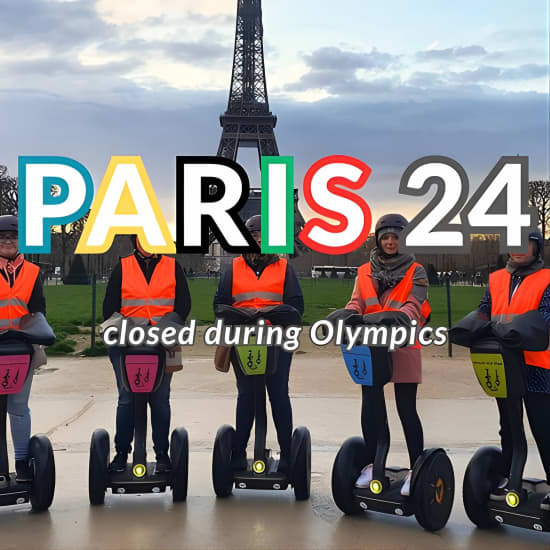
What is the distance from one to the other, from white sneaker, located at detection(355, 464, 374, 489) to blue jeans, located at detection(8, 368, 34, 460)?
79.6 inches

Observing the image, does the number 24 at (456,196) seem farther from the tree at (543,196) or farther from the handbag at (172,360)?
the tree at (543,196)

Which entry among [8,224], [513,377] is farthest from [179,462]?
[513,377]

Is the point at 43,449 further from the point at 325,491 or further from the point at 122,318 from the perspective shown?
the point at 325,491

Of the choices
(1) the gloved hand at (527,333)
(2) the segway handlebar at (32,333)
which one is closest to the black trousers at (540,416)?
(1) the gloved hand at (527,333)

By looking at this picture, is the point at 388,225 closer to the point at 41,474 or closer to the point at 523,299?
the point at 523,299

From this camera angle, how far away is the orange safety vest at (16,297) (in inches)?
171

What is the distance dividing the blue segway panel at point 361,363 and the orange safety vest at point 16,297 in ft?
6.47

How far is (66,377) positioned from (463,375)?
5.62m

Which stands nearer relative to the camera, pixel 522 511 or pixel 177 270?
pixel 522 511

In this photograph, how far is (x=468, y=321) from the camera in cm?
396

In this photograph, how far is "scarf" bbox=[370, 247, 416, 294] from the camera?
4.20m

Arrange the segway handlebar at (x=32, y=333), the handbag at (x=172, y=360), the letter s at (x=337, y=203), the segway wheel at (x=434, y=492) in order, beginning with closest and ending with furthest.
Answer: the segway wheel at (x=434, y=492)
the segway handlebar at (x=32, y=333)
the handbag at (x=172, y=360)
the letter s at (x=337, y=203)

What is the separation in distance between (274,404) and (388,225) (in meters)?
1.39

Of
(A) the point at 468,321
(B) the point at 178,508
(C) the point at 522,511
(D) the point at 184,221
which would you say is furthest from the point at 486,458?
(D) the point at 184,221
